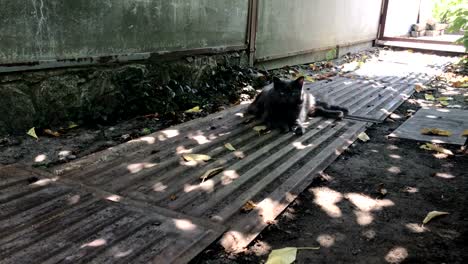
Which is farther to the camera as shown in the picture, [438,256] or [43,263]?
[438,256]

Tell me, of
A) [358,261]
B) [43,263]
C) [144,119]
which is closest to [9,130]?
[144,119]

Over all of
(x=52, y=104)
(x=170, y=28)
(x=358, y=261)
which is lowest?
(x=358, y=261)

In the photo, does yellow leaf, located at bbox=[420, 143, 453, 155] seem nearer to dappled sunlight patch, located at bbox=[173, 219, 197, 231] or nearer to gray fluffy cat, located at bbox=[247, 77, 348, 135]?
gray fluffy cat, located at bbox=[247, 77, 348, 135]

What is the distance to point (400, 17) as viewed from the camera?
15781 mm

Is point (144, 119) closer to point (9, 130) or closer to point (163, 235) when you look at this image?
point (9, 130)

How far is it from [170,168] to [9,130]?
1.74m

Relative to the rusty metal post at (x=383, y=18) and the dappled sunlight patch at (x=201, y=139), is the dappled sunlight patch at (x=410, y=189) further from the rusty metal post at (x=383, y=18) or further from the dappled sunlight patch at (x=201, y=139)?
the rusty metal post at (x=383, y=18)

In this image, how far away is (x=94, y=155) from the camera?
3758 mm

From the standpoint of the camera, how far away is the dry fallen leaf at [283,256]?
234 cm

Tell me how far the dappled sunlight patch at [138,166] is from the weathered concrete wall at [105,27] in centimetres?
158

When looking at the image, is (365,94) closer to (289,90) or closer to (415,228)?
(289,90)

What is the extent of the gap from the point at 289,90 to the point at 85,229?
3.01 meters

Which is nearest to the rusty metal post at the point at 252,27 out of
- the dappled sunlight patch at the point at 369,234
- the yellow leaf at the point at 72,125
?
the yellow leaf at the point at 72,125

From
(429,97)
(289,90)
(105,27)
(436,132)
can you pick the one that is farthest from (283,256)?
(429,97)
